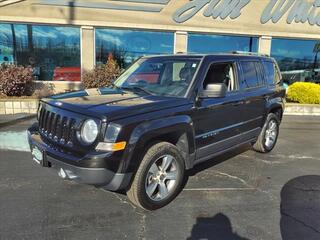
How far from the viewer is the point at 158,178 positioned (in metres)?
4.20

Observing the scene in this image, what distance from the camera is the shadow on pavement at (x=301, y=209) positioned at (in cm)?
377

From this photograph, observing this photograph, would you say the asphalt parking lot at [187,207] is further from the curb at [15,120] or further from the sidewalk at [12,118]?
the sidewalk at [12,118]

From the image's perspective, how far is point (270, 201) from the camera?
4.57 m

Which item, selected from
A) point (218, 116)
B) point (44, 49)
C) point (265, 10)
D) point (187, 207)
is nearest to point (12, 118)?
point (44, 49)

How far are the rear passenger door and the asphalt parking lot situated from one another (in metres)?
0.73

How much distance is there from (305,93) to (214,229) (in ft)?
33.5

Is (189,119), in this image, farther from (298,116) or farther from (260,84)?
(298,116)

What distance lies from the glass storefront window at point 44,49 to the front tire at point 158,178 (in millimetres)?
10643

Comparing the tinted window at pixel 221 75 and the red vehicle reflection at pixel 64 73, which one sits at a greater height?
the tinted window at pixel 221 75

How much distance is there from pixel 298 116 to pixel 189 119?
8527mm

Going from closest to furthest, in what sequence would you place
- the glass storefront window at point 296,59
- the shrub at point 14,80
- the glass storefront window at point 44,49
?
the shrub at point 14,80 < the glass storefront window at point 44,49 < the glass storefront window at point 296,59

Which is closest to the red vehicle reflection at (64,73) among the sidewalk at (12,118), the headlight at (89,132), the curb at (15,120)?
the sidewalk at (12,118)

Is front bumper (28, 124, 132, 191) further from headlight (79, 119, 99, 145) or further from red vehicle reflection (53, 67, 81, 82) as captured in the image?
red vehicle reflection (53, 67, 81, 82)

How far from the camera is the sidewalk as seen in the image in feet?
29.5
